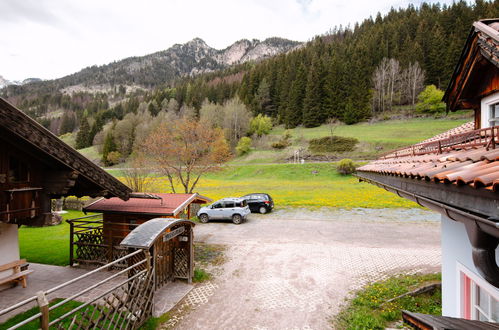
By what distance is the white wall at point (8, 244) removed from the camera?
7.95 meters

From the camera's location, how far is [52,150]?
5660 millimetres

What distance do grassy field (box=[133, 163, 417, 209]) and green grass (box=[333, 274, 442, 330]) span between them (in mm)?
13510

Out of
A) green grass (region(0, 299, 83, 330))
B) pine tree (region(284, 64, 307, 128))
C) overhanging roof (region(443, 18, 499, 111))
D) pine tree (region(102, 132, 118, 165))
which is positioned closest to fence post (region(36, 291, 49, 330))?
green grass (region(0, 299, 83, 330))

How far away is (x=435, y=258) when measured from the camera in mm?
10297

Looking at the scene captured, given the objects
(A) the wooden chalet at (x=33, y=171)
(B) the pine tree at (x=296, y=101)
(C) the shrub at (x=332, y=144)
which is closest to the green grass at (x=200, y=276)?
(A) the wooden chalet at (x=33, y=171)

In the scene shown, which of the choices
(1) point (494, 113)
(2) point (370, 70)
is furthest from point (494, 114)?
(2) point (370, 70)

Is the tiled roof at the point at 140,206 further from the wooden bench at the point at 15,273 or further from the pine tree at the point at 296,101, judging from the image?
the pine tree at the point at 296,101

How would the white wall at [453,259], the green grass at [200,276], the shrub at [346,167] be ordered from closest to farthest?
the white wall at [453,259]
the green grass at [200,276]
the shrub at [346,167]

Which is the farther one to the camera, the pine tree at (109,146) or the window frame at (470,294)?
the pine tree at (109,146)

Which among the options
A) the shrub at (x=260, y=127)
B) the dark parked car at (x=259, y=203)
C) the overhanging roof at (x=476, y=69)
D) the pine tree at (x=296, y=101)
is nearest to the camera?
the overhanging roof at (x=476, y=69)

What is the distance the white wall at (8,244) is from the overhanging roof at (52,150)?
2203 millimetres

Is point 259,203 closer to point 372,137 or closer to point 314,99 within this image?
point 372,137

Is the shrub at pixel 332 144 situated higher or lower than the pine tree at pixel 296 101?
lower

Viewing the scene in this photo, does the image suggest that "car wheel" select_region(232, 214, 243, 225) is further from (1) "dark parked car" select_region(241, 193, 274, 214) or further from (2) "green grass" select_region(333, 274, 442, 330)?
(2) "green grass" select_region(333, 274, 442, 330)
